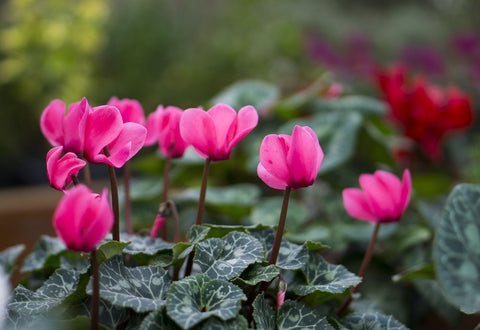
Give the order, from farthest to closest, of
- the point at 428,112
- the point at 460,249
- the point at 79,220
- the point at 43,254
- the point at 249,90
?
1. the point at 249,90
2. the point at 428,112
3. the point at 43,254
4. the point at 460,249
5. the point at 79,220

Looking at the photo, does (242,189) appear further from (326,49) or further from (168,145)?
(326,49)

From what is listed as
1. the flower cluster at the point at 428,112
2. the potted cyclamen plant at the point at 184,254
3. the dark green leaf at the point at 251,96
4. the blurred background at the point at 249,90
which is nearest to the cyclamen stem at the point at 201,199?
the potted cyclamen plant at the point at 184,254

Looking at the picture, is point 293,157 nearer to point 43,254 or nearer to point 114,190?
point 114,190

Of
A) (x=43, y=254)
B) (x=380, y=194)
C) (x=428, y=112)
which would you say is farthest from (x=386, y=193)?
(x=428, y=112)

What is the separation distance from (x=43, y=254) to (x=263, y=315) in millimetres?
380

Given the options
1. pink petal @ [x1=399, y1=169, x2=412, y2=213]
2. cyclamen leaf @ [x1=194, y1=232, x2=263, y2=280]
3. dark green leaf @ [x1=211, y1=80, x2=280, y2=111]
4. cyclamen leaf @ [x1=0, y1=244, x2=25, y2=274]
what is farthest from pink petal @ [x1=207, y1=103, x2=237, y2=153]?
dark green leaf @ [x1=211, y1=80, x2=280, y2=111]

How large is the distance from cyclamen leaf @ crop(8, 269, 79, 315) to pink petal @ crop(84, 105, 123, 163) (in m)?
0.14

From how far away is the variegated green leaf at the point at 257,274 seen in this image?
0.50 m

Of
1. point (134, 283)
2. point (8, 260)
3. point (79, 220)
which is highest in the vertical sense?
point (79, 220)

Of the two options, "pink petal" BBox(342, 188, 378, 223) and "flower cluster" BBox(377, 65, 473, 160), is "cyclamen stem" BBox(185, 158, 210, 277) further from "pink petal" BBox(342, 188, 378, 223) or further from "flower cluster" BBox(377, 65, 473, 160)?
"flower cluster" BBox(377, 65, 473, 160)

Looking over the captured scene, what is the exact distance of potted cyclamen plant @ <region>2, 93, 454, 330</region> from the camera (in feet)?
1.50

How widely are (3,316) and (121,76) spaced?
10.2 feet

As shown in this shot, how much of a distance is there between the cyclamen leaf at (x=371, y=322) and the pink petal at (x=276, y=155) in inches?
8.4

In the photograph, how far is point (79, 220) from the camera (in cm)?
40
